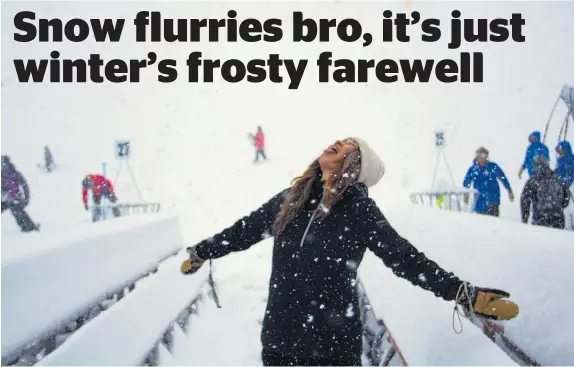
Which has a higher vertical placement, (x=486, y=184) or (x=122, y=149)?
(x=122, y=149)

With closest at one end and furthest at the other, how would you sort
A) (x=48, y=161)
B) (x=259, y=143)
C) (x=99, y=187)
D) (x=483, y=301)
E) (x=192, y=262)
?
(x=483, y=301) < (x=192, y=262) < (x=99, y=187) < (x=259, y=143) < (x=48, y=161)

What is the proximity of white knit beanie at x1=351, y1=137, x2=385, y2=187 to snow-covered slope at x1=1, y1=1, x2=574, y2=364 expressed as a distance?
1145 mm

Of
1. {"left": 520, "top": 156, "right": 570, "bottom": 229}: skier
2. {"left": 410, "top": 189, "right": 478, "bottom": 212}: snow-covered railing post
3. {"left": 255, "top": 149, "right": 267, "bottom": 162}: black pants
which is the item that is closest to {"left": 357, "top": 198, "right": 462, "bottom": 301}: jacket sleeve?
{"left": 520, "top": 156, "right": 570, "bottom": 229}: skier

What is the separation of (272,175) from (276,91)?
130 ft

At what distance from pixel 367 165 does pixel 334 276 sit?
1.68 ft

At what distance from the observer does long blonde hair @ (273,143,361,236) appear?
202 centimetres

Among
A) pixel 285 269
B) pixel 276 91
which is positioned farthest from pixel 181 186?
pixel 276 91

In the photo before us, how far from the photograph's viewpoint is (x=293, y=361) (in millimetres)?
2014

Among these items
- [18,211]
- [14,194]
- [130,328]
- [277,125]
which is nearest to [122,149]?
[14,194]

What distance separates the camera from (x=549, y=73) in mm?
52500

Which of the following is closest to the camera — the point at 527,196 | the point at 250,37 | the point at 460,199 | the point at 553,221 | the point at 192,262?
the point at 192,262

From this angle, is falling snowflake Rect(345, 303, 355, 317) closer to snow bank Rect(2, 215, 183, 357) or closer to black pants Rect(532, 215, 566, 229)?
snow bank Rect(2, 215, 183, 357)

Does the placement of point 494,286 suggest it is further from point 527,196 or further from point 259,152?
point 259,152

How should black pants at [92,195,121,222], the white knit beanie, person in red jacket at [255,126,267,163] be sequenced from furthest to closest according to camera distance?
person in red jacket at [255,126,267,163], black pants at [92,195,121,222], the white knit beanie
